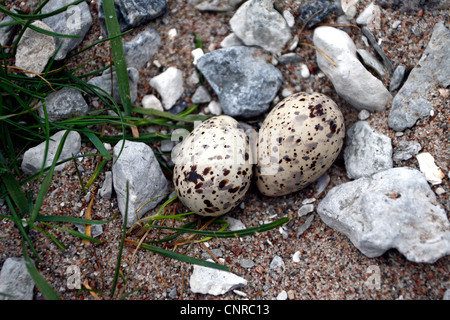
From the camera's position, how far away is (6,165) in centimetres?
185

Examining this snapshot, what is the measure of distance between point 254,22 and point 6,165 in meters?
1.49

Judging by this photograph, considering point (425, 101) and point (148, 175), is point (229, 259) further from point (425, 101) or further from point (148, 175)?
point (425, 101)

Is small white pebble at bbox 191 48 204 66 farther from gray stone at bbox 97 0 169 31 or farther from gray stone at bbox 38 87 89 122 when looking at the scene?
gray stone at bbox 38 87 89 122

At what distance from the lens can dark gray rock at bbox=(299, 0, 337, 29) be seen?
6.97ft

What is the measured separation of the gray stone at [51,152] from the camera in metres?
1.94

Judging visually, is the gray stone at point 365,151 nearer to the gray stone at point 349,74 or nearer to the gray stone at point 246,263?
the gray stone at point 349,74

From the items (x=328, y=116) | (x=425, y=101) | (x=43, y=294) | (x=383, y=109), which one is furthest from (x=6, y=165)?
(x=425, y=101)

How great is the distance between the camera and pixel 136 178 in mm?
1944

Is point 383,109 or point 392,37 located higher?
point 392,37

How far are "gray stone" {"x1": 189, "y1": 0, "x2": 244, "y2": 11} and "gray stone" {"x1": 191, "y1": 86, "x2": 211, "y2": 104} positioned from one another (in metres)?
0.47

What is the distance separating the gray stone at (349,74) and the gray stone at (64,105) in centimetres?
134

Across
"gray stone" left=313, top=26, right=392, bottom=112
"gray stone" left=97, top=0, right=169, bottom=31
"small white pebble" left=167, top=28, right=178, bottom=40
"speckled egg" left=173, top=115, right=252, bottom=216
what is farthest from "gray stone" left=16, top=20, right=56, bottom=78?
"gray stone" left=313, top=26, right=392, bottom=112

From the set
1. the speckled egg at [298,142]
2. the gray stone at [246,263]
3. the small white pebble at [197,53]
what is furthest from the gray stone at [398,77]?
the gray stone at [246,263]

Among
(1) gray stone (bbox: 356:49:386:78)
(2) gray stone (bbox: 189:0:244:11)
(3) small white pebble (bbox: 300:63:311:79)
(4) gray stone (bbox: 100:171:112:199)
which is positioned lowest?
(4) gray stone (bbox: 100:171:112:199)
